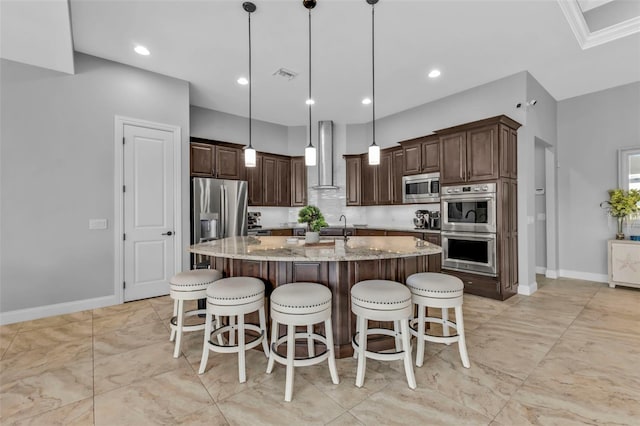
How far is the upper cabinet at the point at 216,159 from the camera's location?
4766 millimetres

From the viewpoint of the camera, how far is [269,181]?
19.6 ft

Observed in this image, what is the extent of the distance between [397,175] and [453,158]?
1.35 meters

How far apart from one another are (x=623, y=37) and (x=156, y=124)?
229 inches

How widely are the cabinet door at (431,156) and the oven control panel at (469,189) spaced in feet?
1.73

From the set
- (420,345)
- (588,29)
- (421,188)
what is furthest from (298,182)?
(588,29)

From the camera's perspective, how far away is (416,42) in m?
3.30

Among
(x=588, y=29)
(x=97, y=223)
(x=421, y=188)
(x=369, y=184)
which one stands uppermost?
(x=588, y=29)

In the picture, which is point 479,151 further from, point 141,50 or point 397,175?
point 141,50

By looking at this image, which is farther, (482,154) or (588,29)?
(482,154)

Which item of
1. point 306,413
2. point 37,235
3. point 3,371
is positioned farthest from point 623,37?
point 37,235

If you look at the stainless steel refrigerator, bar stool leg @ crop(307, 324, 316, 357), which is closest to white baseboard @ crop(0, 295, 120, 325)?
the stainless steel refrigerator

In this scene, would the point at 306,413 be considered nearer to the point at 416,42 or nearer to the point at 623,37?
the point at 416,42

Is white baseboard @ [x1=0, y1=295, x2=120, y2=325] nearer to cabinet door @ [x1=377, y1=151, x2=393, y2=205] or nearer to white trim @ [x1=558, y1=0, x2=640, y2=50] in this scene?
cabinet door @ [x1=377, y1=151, x2=393, y2=205]

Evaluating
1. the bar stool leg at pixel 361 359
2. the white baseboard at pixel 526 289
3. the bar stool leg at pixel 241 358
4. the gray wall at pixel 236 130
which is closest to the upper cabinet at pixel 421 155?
the white baseboard at pixel 526 289
